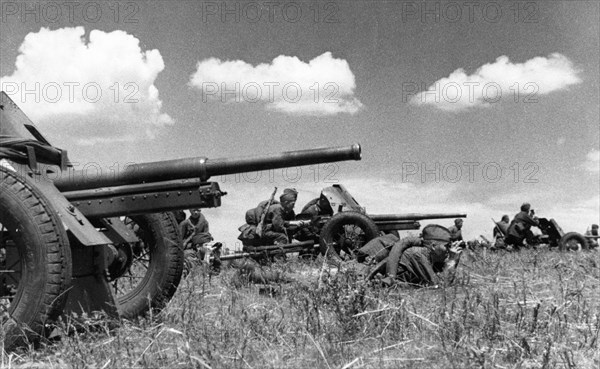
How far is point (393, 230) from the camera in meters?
13.7

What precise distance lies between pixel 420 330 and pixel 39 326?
2444 mm

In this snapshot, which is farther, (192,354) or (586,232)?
(586,232)

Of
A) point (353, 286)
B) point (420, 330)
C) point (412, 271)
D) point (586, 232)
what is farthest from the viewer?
point (586, 232)

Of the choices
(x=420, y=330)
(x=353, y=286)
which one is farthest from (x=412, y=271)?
(x=420, y=330)

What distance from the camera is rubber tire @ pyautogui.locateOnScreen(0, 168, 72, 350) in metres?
4.06

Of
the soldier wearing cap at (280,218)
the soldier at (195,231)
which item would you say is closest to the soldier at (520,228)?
the soldier wearing cap at (280,218)

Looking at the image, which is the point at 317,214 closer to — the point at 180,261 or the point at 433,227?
the point at 433,227

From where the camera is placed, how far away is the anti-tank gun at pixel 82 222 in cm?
410

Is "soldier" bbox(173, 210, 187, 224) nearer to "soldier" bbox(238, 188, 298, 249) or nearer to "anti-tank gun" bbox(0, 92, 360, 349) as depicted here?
"soldier" bbox(238, 188, 298, 249)

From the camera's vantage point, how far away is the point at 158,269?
5695mm

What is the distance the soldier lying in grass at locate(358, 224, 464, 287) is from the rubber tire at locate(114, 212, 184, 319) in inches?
90.2

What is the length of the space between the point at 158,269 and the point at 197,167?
3.89 feet

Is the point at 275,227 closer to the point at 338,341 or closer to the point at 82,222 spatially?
the point at 82,222

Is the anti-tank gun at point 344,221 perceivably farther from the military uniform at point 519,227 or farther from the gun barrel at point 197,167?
the gun barrel at point 197,167
